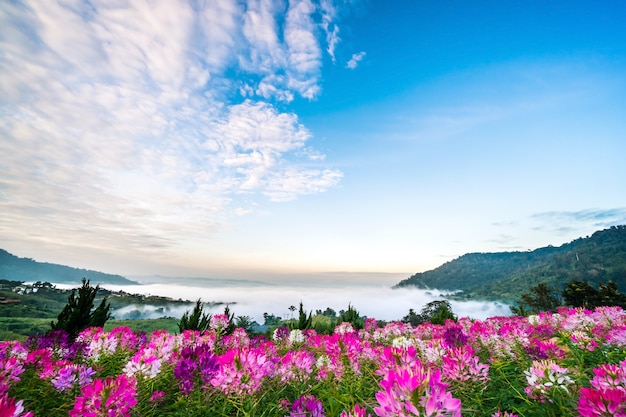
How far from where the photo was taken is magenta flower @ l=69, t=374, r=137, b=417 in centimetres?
200

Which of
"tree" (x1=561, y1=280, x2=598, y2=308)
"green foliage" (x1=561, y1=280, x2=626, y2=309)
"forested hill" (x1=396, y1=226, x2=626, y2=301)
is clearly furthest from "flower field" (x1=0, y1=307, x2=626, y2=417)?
"forested hill" (x1=396, y1=226, x2=626, y2=301)

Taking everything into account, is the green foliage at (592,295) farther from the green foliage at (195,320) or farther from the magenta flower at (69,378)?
the magenta flower at (69,378)

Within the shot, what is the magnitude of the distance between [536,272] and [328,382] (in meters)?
170

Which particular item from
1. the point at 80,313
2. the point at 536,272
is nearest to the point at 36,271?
the point at 80,313

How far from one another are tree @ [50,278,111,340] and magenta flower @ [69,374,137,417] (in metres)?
10.2

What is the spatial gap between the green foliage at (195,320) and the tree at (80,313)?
310 cm

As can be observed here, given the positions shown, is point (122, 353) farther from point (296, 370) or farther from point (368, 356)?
point (368, 356)

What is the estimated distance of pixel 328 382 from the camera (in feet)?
11.1

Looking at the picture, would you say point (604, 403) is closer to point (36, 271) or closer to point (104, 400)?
point (104, 400)

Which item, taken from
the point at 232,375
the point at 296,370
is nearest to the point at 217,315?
the point at 296,370

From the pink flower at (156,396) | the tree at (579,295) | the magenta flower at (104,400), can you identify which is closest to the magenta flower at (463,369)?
the magenta flower at (104,400)

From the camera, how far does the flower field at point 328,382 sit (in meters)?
1.52

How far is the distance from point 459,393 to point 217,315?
26.0ft

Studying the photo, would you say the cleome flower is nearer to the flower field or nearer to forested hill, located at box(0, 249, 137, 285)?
the flower field
